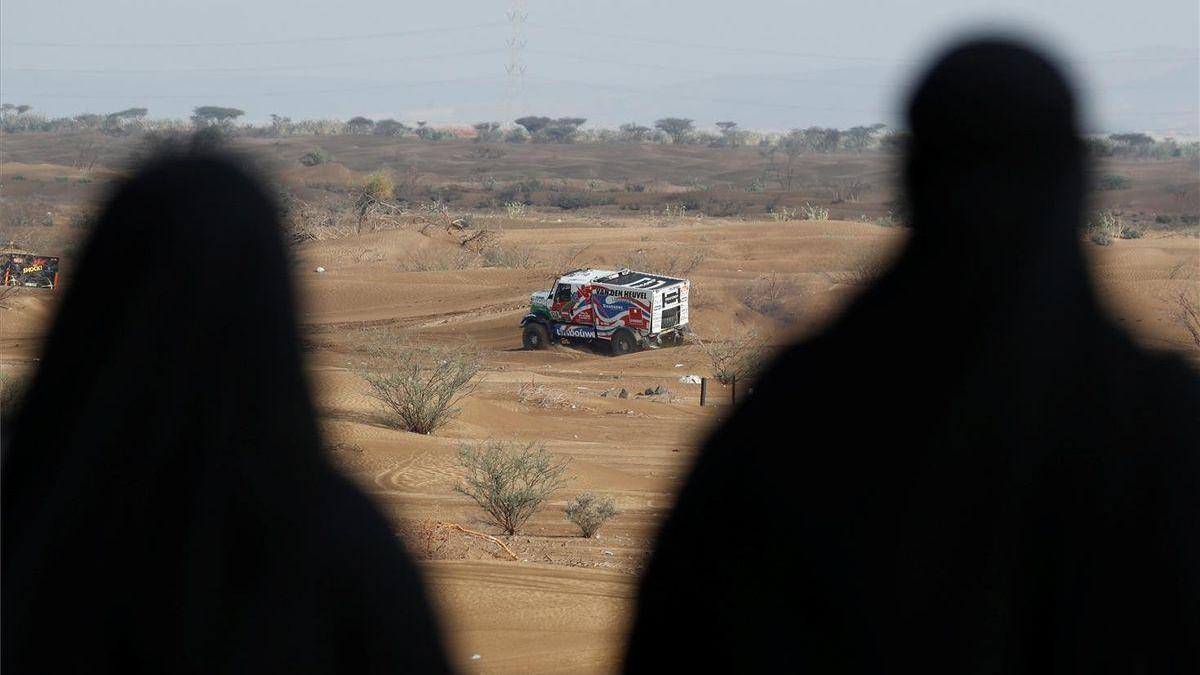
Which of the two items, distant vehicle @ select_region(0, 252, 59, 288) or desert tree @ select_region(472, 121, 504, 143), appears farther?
desert tree @ select_region(472, 121, 504, 143)

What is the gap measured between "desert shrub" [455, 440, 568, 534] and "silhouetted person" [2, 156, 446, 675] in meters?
8.34

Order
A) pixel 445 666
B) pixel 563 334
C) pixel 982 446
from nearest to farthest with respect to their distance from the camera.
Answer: pixel 445 666 → pixel 982 446 → pixel 563 334

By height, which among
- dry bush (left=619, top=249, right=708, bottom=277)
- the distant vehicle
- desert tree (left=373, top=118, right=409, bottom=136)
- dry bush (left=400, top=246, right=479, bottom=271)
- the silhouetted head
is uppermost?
the silhouetted head

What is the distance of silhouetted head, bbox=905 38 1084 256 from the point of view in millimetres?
3471

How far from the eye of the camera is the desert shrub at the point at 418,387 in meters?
16.0

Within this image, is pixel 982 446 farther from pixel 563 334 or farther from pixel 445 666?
pixel 563 334

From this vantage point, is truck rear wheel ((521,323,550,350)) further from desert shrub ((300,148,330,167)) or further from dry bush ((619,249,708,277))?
desert shrub ((300,148,330,167))

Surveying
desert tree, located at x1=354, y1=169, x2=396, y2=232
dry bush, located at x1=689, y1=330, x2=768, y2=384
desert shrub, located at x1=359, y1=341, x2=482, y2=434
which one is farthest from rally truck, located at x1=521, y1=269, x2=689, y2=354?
desert tree, located at x1=354, y1=169, x2=396, y2=232

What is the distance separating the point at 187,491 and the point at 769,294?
27.2m

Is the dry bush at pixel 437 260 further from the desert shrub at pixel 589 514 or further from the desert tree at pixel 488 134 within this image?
the desert tree at pixel 488 134

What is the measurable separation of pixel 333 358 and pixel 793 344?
19830mm

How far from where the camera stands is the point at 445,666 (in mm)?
2447

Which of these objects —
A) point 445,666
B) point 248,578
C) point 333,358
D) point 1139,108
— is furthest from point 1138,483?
point 1139,108

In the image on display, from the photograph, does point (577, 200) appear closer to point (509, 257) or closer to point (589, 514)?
point (509, 257)
